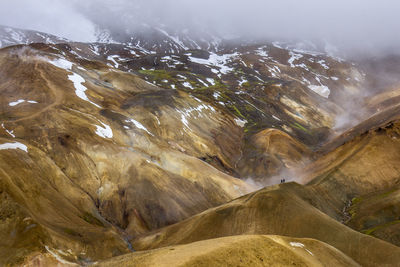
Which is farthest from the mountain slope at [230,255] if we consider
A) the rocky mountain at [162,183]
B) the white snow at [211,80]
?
the white snow at [211,80]

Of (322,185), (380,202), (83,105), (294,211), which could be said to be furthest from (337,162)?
(83,105)

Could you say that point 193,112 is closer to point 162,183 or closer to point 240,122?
point 240,122

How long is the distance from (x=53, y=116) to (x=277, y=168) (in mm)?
64481

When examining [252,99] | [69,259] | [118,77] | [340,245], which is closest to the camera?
[69,259]

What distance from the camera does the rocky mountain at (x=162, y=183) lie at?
30.0m

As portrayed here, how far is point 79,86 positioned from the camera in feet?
260

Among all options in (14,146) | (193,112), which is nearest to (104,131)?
(14,146)

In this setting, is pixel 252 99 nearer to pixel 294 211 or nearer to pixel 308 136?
pixel 308 136

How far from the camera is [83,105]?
70.8 metres

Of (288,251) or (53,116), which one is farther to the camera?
(53,116)

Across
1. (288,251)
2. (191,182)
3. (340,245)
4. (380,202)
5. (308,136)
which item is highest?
(288,251)

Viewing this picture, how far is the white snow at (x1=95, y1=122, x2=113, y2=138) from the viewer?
2488 inches

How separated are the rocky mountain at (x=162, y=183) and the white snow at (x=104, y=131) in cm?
29

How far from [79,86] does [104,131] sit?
20.9 meters
